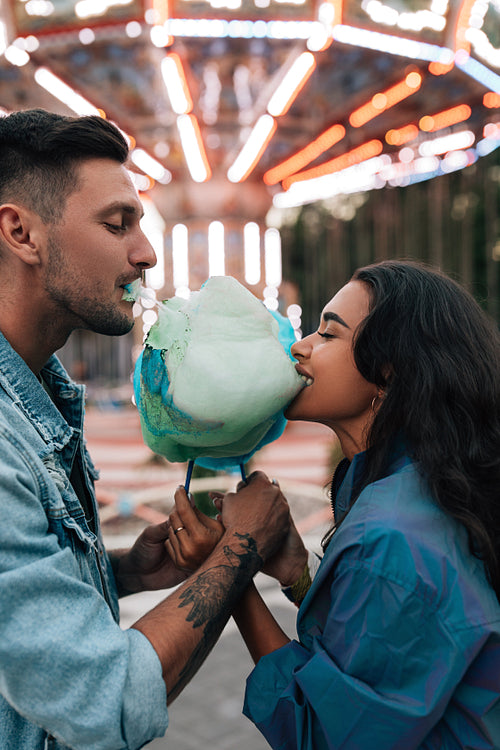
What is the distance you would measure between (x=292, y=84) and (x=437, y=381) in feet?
22.1

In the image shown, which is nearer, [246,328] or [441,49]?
[246,328]

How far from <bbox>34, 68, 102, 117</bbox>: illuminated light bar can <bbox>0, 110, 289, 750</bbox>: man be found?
18.9ft

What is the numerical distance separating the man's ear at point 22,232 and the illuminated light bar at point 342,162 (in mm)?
10002

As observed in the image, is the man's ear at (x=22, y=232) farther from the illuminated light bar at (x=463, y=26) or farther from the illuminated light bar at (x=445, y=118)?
the illuminated light bar at (x=445, y=118)

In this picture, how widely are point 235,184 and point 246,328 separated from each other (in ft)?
30.5

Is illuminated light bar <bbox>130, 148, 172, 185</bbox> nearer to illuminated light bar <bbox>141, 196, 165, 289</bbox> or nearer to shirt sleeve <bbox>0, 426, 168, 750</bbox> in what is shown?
illuminated light bar <bbox>141, 196, 165, 289</bbox>

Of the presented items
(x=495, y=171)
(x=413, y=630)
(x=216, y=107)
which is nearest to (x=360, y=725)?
(x=413, y=630)

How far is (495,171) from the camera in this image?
19.9 metres

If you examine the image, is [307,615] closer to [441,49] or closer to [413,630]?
[413,630]

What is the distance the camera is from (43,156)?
5.00ft

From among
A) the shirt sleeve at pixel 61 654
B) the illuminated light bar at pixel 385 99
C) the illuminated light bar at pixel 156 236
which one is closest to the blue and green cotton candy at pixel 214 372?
the shirt sleeve at pixel 61 654

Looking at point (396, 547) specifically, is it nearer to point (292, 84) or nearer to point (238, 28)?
point (238, 28)

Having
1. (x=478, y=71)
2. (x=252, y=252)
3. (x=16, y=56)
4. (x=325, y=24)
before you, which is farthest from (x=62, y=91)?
(x=478, y=71)

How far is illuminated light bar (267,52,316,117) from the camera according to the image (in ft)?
22.0
